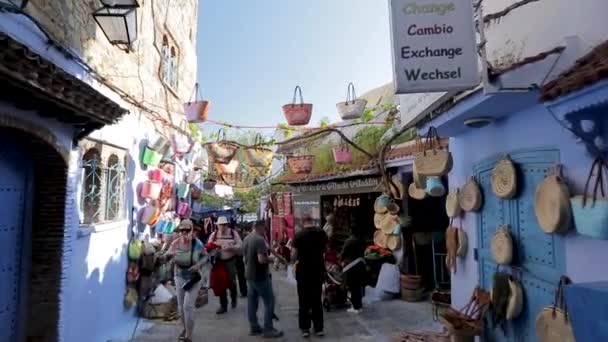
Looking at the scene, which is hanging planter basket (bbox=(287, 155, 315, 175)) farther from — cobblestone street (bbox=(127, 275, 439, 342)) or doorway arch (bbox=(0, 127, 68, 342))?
doorway arch (bbox=(0, 127, 68, 342))

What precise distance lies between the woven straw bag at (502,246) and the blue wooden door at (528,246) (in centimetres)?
9

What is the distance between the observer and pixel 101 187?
6523 millimetres

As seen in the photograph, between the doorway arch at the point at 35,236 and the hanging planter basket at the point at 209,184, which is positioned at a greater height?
the hanging planter basket at the point at 209,184

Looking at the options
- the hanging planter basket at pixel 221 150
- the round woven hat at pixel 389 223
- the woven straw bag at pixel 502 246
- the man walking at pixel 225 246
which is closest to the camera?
the woven straw bag at pixel 502 246

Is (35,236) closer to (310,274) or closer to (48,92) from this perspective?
(48,92)

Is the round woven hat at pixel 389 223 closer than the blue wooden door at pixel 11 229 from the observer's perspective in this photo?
No

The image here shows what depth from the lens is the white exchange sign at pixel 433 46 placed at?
363 cm

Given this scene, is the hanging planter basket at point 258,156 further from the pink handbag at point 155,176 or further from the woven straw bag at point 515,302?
the woven straw bag at point 515,302

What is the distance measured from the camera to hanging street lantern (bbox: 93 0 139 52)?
516 centimetres

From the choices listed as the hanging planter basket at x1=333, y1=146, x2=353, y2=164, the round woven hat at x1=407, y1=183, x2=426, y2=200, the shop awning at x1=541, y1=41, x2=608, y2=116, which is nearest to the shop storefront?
the shop awning at x1=541, y1=41, x2=608, y2=116

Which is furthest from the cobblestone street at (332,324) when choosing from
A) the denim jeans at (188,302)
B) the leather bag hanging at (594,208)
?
the leather bag hanging at (594,208)

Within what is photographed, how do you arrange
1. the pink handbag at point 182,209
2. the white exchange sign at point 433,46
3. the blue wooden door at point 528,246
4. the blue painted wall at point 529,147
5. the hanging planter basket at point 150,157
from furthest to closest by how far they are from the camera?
the pink handbag at point 182,209, the hanging planter basket at point 150,157, the blue wooden door at point 528,246, the white exchange sign at point 433,46, the blue painted wall at point 529,147

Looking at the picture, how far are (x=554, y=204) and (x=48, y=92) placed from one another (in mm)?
4495

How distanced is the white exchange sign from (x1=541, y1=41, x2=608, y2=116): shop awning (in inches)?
29.0
